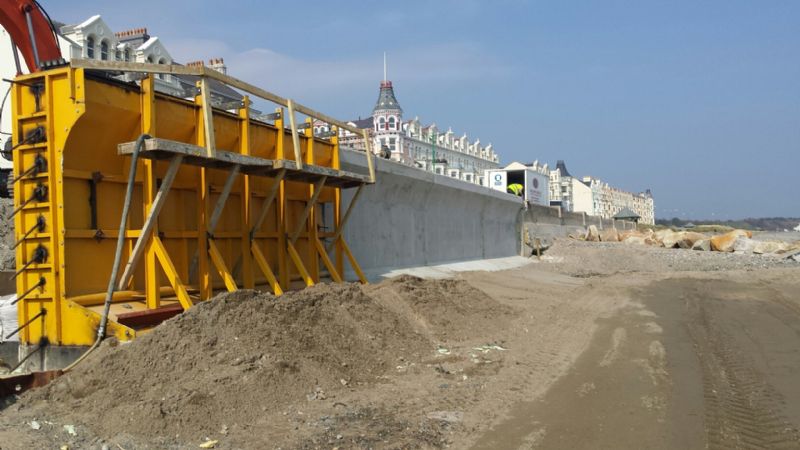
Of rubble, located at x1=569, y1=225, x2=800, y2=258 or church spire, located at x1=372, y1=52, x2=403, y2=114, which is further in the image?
church spire, located at x1=372, y1=52, x2=403, y2=114

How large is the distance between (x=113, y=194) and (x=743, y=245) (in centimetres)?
3711

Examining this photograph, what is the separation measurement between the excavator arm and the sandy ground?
199 inches

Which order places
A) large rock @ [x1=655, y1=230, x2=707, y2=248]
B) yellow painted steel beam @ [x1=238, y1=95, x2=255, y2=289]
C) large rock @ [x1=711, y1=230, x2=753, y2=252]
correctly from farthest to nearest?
large rock @ [x1=655, y1=230, x2=707, y2=248]
large rock @ [x1=711, y1=230, x2=753, y2=252]
yellow painted steel beam @ [x1=238, y1=95, x2=255, y2=289]

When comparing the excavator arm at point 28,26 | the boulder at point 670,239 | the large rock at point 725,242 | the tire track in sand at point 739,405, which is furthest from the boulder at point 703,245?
the excavator arm at point 28,26

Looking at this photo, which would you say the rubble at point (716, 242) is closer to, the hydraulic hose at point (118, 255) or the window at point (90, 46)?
the window at point (90, 46)

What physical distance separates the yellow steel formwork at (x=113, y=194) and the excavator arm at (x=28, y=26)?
204 cm

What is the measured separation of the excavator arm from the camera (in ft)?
29.9

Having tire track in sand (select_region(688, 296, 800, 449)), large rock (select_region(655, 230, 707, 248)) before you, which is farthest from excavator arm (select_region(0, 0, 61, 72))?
large rock (select_region(655, 230, 707, 248))

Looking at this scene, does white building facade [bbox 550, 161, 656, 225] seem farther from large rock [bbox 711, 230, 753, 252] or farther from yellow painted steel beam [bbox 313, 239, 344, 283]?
yellow painted steel beam [bbox 313, 239, 344, 283]

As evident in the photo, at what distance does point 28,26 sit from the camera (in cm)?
916

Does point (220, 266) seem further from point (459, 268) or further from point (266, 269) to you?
point (459, 268)

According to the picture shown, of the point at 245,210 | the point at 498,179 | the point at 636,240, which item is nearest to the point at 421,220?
the point at 245,210

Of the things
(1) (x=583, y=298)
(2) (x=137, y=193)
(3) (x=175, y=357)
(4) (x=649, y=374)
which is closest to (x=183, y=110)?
(2) (x=137, y=193)

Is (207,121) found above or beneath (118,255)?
above
